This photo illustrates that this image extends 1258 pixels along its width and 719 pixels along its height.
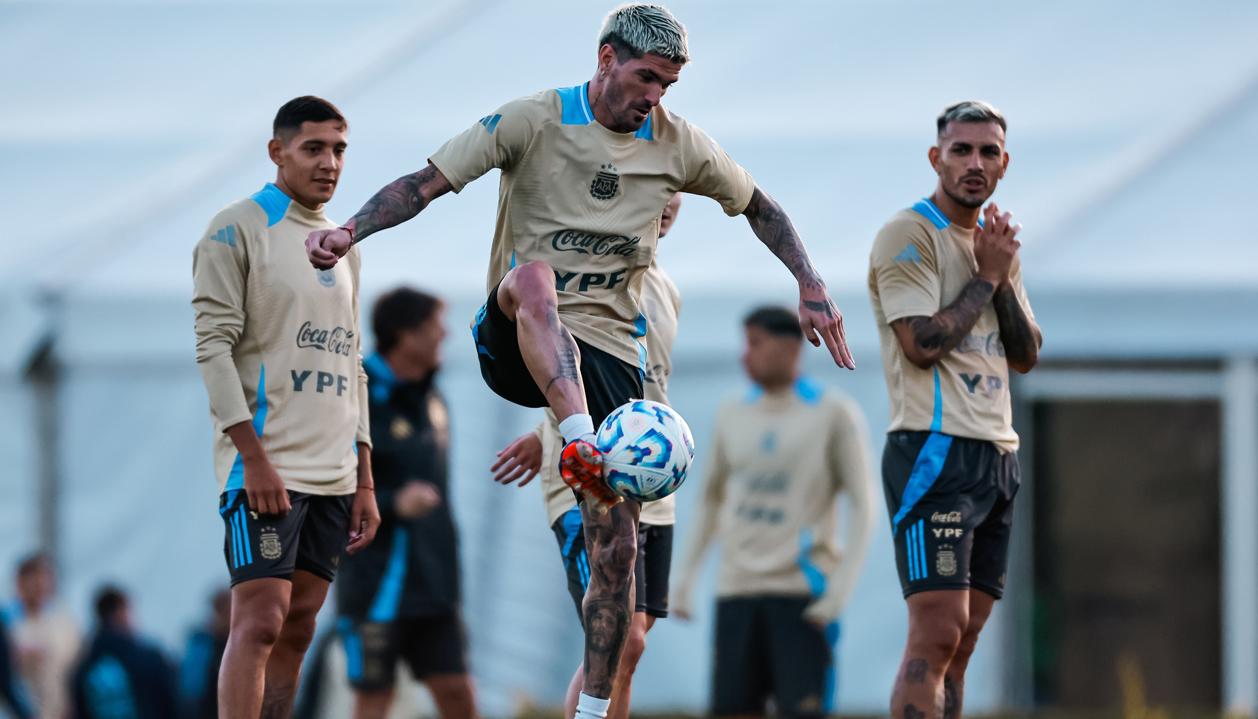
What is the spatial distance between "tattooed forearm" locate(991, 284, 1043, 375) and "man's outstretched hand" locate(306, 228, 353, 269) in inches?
100

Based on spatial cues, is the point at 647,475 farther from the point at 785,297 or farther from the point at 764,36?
the point at 764,36

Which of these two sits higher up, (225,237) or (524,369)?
(225,237)

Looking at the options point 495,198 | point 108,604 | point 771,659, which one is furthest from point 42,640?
point 771,659

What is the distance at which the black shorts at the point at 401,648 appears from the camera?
28.0 feet

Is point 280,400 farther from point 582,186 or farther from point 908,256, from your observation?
point 908,256

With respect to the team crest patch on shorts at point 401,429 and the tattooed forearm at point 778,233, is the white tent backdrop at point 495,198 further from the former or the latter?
the tattooed forearm at point 778,233

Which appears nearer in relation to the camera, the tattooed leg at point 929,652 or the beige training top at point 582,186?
the beige training top at point 582,186

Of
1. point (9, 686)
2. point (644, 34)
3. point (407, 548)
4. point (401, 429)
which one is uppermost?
point (644, 34)

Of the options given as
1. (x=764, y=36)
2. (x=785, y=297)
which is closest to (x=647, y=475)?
(x=785, y=297)

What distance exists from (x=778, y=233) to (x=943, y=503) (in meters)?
1.14

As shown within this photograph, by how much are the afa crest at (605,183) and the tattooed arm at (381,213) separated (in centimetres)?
47

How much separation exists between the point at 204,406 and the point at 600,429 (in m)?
8.58

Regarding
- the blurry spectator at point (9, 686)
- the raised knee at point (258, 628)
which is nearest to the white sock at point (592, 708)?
the raised knee at point (258, 628)

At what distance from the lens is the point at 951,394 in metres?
6.92
